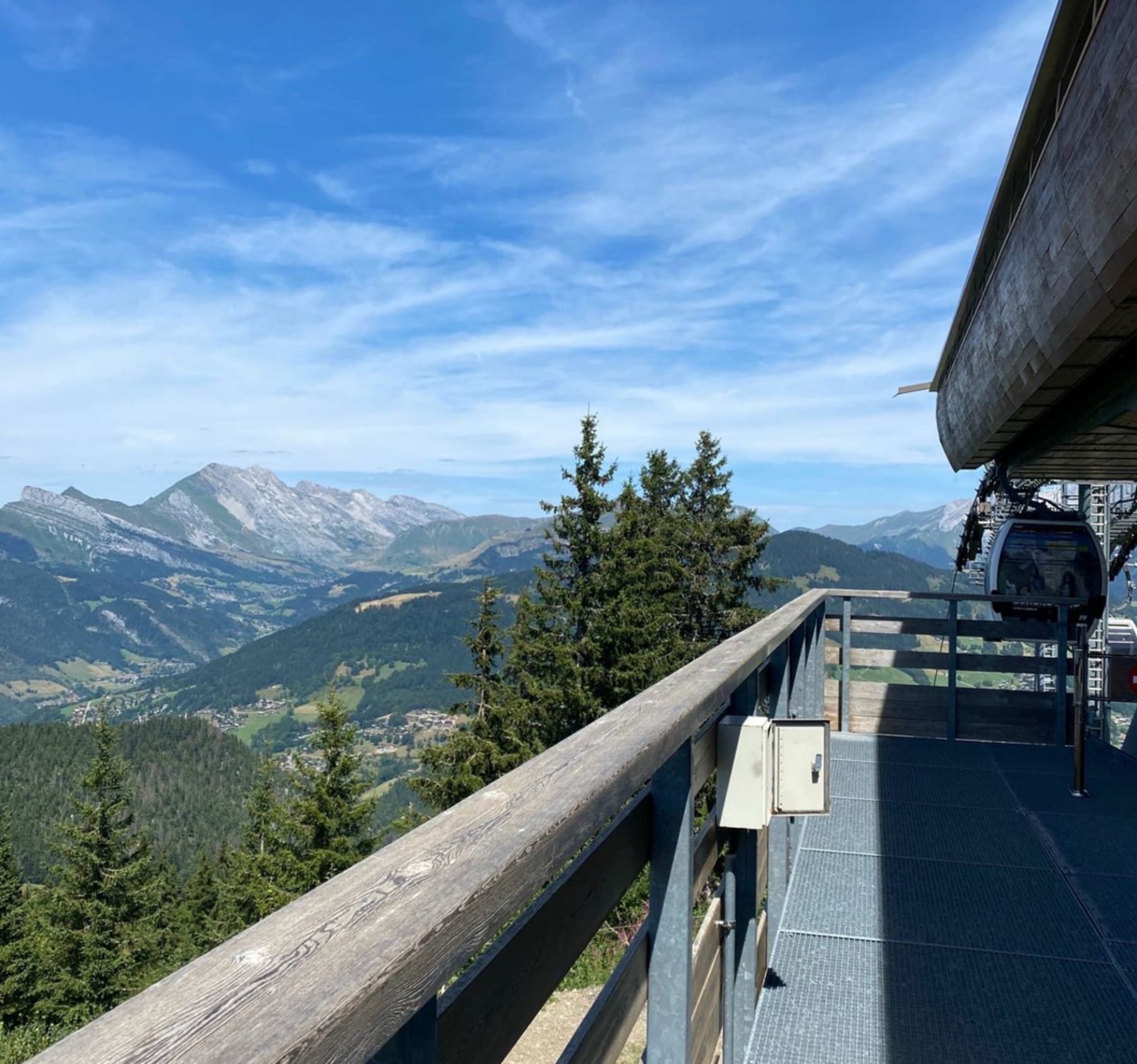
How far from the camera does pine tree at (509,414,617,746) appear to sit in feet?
72.1

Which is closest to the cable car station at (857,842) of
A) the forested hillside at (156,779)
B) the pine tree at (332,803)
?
the pine tree at (332,803)

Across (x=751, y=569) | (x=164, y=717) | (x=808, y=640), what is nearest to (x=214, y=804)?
(x=164, y=717)

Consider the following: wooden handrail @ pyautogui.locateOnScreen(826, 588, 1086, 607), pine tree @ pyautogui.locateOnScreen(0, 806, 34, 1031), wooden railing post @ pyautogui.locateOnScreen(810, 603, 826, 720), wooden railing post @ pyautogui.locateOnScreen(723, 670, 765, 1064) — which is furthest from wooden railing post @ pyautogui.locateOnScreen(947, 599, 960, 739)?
pine tree @ pyautogui.locateOnScreen(0, 806, 34, 1031)

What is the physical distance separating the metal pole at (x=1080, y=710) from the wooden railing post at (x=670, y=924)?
4.59 metres

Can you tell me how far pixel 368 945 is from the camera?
2.35ft

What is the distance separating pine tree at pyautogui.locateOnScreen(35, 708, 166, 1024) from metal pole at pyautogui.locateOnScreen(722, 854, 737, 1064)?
30.7 meters

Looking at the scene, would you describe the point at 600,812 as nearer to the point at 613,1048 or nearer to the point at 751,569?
the point at 613,1048

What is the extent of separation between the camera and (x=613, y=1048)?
1.48m

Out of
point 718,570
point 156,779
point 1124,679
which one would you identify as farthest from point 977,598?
point 156,779

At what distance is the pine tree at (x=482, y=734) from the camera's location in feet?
69.1

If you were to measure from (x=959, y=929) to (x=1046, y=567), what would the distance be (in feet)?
15.6

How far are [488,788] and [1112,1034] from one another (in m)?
2.77

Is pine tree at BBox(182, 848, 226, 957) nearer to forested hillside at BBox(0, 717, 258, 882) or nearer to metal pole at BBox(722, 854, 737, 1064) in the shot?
metal pole at BBox(722, 854, 737, 1064)

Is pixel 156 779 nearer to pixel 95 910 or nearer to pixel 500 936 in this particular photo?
pixel 95 910
